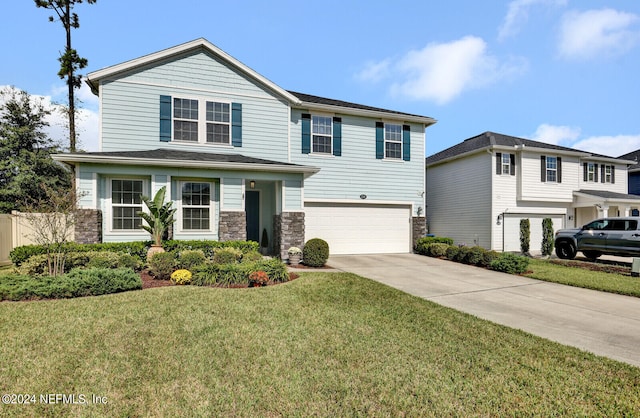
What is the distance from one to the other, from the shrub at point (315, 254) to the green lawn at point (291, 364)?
4915 mm

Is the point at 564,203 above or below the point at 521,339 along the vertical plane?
above

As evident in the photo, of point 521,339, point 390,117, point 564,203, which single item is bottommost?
point 521,339

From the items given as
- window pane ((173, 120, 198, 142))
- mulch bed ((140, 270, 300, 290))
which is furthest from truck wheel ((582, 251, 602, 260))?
window pane ((173, 120, 198, 142))

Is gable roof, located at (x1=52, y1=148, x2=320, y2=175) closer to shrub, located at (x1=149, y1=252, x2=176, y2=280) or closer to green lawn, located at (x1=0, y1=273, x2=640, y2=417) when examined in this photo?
shrub, located at (x1=149, y1=252, x2=176, y2=280)

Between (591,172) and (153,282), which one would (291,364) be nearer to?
(153,282)

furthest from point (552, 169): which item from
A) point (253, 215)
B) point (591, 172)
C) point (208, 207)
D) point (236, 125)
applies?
point (208, 207)

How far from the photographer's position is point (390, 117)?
49.8 feet

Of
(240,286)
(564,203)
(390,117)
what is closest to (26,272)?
(240,286)

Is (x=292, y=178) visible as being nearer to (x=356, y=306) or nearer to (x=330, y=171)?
(x=330, y=171)

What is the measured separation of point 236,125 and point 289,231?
15.7 ft

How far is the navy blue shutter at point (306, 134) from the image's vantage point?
46.1 ft

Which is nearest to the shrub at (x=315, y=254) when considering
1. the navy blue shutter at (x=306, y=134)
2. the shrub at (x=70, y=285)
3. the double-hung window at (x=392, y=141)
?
the navy blue shutter at (x=306, y=134)

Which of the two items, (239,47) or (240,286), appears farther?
(239,47)

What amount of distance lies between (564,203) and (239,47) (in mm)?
19365
